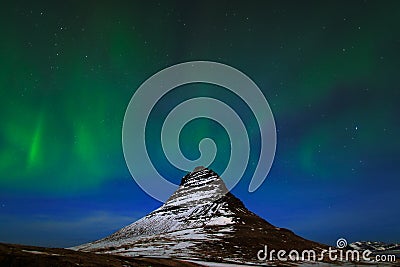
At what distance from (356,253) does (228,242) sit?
8112 cm

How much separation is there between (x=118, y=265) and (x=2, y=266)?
12203 millimetres

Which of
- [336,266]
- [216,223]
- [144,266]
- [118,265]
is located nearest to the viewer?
[118,265]

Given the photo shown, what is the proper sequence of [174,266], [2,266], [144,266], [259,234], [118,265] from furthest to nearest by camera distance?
[259,234] → [174,266] → [144,266] → [118,265] → [2,266]

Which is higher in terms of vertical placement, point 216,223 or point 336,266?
point 216,223

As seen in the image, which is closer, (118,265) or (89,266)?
(89,266)

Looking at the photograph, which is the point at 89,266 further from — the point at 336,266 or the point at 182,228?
the point at 182,228

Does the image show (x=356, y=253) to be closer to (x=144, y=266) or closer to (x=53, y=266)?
(x=144, y=266)

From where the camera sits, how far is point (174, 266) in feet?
166

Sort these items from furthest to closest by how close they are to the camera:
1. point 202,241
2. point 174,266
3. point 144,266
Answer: point 202,241, point 174,266, point 144,266

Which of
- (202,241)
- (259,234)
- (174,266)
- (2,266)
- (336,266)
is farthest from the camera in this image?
(259,234)

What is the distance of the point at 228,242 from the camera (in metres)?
143

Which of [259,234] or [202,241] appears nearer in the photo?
[202,241]

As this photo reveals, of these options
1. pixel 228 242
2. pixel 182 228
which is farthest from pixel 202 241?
pixel 182 228

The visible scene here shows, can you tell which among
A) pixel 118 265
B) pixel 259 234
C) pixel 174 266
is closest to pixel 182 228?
pixel 259 234
